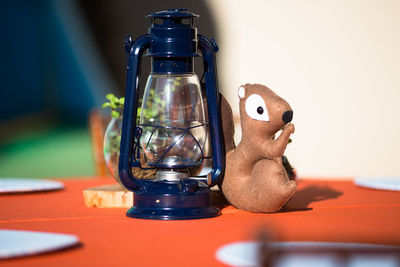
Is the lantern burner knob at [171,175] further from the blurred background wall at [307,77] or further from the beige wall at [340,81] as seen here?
the beige wall at [340,81]

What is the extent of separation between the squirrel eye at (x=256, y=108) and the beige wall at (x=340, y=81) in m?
3.81

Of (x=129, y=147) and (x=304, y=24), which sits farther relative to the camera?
(x=304, y=24)

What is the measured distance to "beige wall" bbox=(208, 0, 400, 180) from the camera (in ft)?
17.3

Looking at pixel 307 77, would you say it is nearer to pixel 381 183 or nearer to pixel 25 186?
pixel 381 183

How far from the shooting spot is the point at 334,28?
5547mm

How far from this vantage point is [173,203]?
1287mm

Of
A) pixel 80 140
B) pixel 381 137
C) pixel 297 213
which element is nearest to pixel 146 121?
pixel 297 213

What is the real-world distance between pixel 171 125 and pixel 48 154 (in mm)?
6353

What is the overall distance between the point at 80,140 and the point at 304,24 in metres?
3.99

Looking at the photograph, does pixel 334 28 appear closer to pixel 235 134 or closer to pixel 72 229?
pixel 235 134

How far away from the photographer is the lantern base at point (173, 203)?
1.28m

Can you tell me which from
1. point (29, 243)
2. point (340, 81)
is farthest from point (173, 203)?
point (340, 81)

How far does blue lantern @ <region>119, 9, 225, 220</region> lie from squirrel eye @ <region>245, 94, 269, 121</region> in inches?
2.5

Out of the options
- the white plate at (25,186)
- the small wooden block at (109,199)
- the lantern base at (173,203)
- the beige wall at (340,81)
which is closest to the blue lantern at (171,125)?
the lantern base at (173,203)
